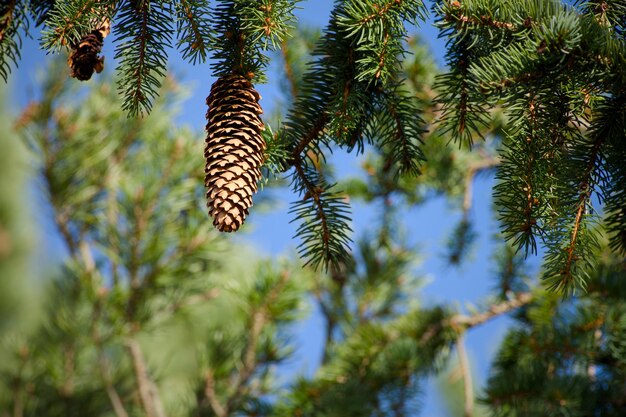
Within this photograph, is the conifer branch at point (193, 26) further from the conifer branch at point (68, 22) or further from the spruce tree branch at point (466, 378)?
the spruce tree branch at point (466, 378)

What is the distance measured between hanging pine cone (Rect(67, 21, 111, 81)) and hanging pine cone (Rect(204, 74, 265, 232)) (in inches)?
5.1

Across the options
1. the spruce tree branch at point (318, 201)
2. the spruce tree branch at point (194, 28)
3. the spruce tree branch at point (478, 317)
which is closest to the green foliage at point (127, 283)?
the spruce tree branch at point (478, 317)

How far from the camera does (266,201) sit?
1907 millimetres

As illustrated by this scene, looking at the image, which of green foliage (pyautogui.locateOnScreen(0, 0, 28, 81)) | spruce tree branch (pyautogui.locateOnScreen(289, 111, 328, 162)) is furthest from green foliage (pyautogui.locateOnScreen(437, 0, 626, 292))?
green foliage (pyautogui.locateOnScreen(0, 0, 28, 81))

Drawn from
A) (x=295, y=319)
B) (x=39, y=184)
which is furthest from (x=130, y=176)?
(x=295, y=319)

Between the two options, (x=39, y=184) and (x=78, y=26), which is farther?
(x=39, y=184)

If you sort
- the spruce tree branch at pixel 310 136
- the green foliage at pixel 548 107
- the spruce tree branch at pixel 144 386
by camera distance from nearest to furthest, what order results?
the green foliage at pixel 548 107
the spruce tree branch at pixel 310 136
the spruce tree branch at pixel 144 386

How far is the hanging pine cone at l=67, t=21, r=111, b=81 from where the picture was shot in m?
0.70

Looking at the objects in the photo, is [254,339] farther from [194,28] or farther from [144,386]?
[194,28]

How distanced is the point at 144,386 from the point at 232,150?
1.09m

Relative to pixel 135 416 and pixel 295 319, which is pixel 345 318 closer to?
pixel 295 319

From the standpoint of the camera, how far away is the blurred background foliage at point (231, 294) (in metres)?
1.42

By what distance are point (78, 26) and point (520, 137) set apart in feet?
1.52

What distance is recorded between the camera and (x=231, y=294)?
5.38 feet
